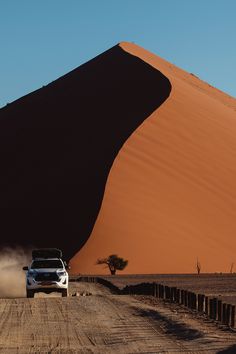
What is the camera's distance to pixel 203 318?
79.4 feet

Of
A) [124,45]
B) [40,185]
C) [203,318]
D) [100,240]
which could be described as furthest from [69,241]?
[124,45]

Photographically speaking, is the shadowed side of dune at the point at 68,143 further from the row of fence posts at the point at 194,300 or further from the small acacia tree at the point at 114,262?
the row of fence posts at the point at 194,300

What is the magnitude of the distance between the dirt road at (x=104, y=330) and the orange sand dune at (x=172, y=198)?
38685mm

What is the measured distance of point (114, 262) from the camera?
6412 centimetres

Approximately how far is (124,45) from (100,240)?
2057 inches

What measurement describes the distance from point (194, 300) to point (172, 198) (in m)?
48.0

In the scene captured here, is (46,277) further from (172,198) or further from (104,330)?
(172,198)

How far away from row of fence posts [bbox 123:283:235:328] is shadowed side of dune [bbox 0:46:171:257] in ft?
97.7

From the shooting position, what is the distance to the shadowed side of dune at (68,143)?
236 ft

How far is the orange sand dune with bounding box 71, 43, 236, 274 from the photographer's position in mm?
68375

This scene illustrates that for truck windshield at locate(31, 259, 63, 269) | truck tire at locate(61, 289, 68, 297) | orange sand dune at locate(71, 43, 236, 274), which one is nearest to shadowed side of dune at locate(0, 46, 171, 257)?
orange sand dune at locate(71, 43, 236, 274)

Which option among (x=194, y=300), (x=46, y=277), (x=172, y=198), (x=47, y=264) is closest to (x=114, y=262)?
(x=172, y=198)

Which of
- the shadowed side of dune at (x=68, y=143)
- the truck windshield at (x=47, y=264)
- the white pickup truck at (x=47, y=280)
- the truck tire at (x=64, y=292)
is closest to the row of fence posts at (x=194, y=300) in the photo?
the truck tire at (x=64, y=292)

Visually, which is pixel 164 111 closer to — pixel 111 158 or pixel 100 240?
pixel 111 158
